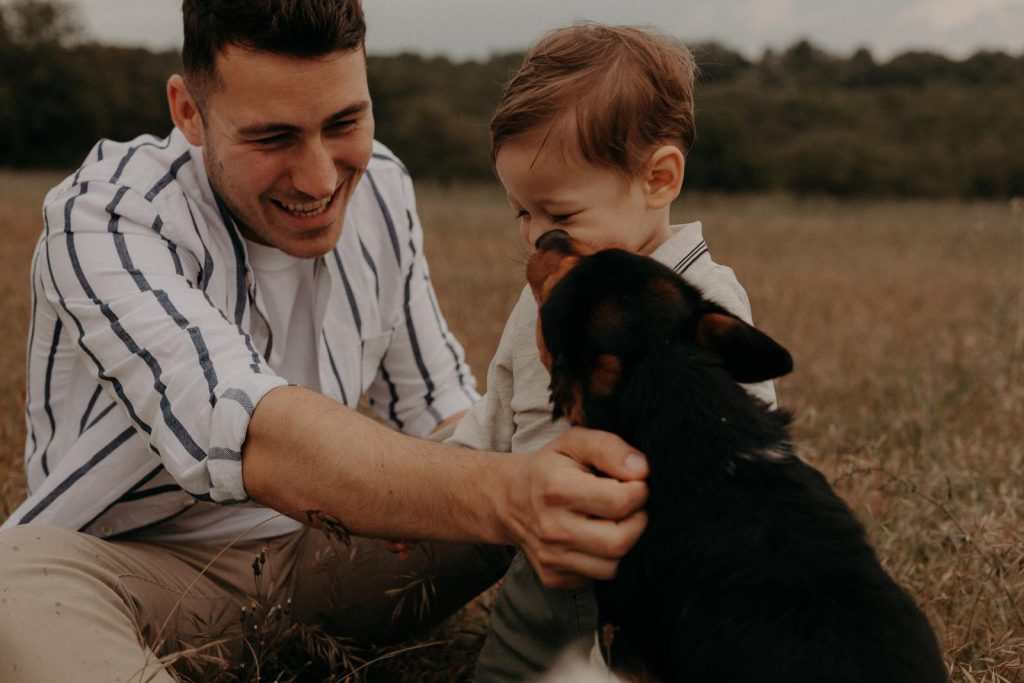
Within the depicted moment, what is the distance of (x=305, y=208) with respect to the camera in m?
3.58

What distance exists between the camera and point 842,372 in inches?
290

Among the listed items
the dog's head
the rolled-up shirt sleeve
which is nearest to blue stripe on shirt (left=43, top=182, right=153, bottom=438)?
the rolled-up shirt sleeve

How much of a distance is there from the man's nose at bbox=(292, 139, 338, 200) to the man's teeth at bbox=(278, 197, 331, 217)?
0.18 feet

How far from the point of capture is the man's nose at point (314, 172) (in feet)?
11.4

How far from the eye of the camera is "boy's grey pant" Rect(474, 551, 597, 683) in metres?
2.78

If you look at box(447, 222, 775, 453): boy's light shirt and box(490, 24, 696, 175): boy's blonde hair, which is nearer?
box(447, 222, 775, 453): boy's light shirt

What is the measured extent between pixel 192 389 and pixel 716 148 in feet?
127

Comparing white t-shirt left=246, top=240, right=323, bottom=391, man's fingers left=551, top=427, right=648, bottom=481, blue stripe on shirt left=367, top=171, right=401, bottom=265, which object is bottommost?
white t-shirt left=246, top=240, right=323, bottom=391

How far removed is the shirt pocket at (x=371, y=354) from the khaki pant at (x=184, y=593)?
68cm

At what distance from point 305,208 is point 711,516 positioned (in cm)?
194

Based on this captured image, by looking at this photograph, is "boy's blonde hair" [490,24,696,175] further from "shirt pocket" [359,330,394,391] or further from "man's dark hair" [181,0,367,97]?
"shirt pocket" [359,330,394,391]

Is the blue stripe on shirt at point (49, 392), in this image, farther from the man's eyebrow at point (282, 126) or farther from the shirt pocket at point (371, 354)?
the shirt pocket at point (371, 354)

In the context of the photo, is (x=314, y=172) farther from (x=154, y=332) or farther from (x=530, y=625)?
(x=530, y=625)

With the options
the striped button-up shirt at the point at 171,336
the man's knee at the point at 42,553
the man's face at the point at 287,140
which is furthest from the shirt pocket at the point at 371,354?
the man's knee at the point at 42,553
